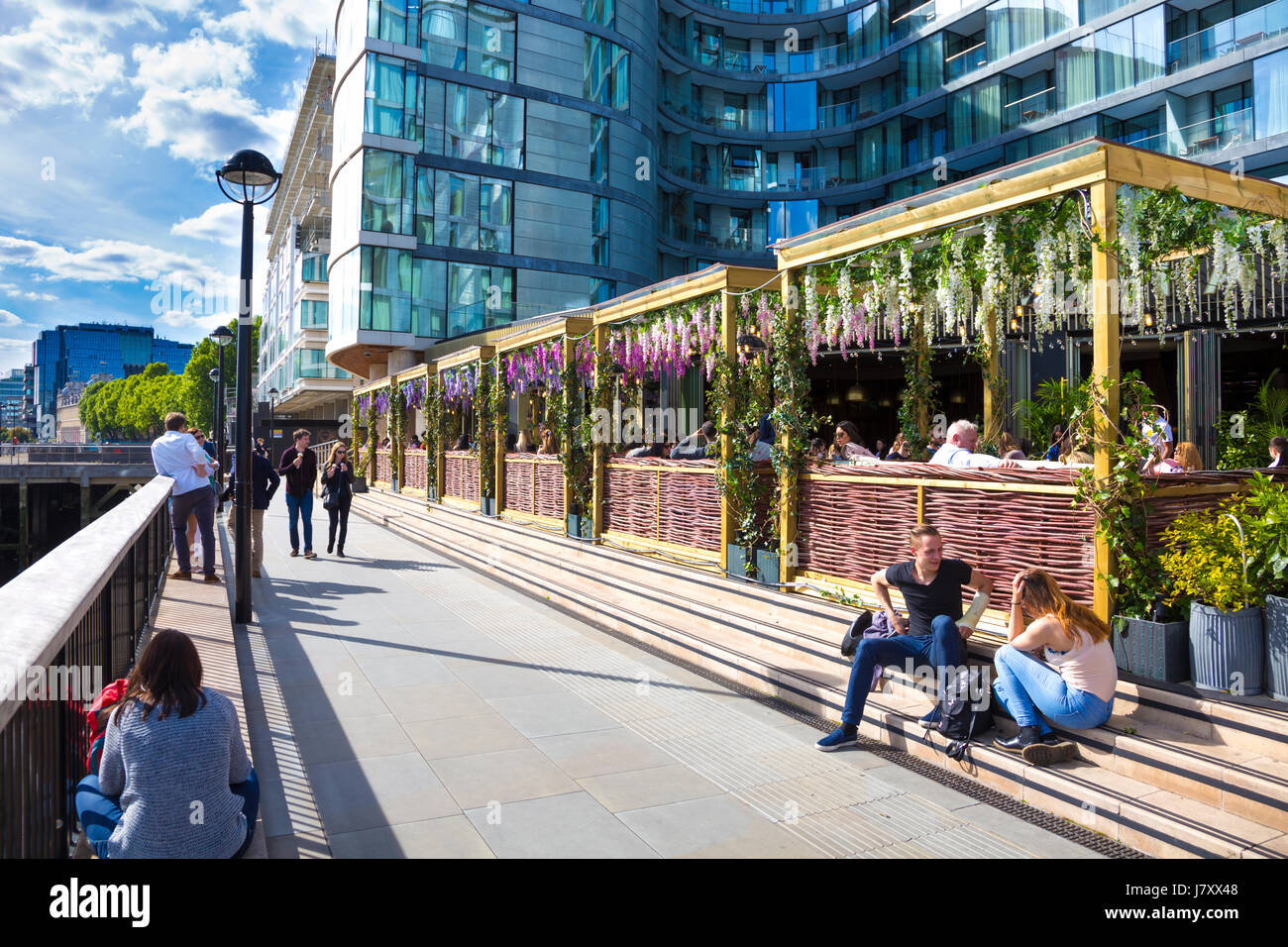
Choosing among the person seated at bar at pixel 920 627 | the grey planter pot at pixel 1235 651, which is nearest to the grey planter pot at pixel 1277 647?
the grey planter pot at pixel 1235 651

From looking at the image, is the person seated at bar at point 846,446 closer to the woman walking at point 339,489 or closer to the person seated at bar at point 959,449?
the person seated at bar at point 959,449

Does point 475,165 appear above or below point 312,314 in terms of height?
above

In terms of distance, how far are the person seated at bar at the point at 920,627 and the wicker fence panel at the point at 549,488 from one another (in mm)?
7604

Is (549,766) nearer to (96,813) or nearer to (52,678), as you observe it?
(96,813)

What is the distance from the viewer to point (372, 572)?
12.4 meters

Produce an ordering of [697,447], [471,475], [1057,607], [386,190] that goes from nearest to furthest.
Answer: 1. [1057,607]
2. [697,447]
3. [471,475]
4. [386,190]

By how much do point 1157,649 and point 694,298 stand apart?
6.13 m

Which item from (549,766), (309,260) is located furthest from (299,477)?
(309,260)

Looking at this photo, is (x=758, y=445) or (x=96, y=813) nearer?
(x=96, y=813)

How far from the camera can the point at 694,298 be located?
9.56 m

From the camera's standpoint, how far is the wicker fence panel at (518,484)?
547 inches

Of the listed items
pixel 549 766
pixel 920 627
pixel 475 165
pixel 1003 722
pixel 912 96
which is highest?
pixel 912 96
